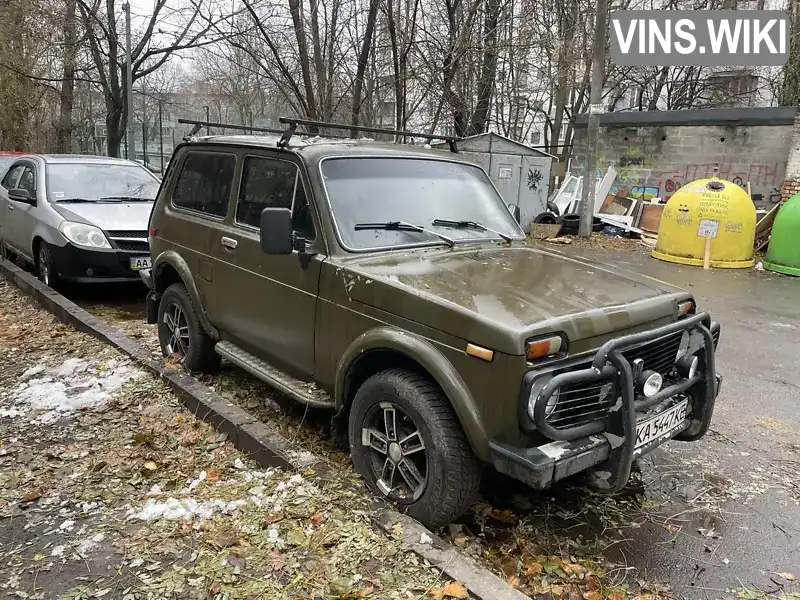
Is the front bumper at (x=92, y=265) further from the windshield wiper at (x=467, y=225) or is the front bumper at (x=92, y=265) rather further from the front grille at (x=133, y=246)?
the windshield wiper at (x=467, y=225)

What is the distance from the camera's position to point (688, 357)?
332cm

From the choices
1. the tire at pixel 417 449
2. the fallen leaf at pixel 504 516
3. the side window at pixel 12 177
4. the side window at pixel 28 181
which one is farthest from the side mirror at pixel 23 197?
the fallen leaf at pixel 504 516

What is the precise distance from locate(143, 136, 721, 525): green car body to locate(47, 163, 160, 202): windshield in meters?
3.57

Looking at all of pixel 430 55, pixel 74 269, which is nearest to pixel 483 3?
pixel 430 55

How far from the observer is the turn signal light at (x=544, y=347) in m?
2.68

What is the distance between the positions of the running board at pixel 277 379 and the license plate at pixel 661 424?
5.56 feet

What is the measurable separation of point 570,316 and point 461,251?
3.81ft

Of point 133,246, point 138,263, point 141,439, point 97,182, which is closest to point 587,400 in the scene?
point 141,439

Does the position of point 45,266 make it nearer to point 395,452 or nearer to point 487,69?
point 395,452

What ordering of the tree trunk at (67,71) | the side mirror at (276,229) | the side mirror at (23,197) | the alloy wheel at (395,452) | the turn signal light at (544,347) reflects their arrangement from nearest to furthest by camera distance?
the turn signal light at (544,347) → the alloy wheel at (395,452) → the side mirror at (276,229) → the side mirror at (23,197) → the tree trunk at (67,71)

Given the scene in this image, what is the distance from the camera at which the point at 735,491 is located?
3752mm

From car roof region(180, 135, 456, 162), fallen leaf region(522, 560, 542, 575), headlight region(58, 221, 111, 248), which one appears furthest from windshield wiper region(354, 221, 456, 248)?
headlight region(58, 221, 111, 248)

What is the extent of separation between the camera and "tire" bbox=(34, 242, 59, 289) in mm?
7293

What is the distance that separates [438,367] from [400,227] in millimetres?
1223
